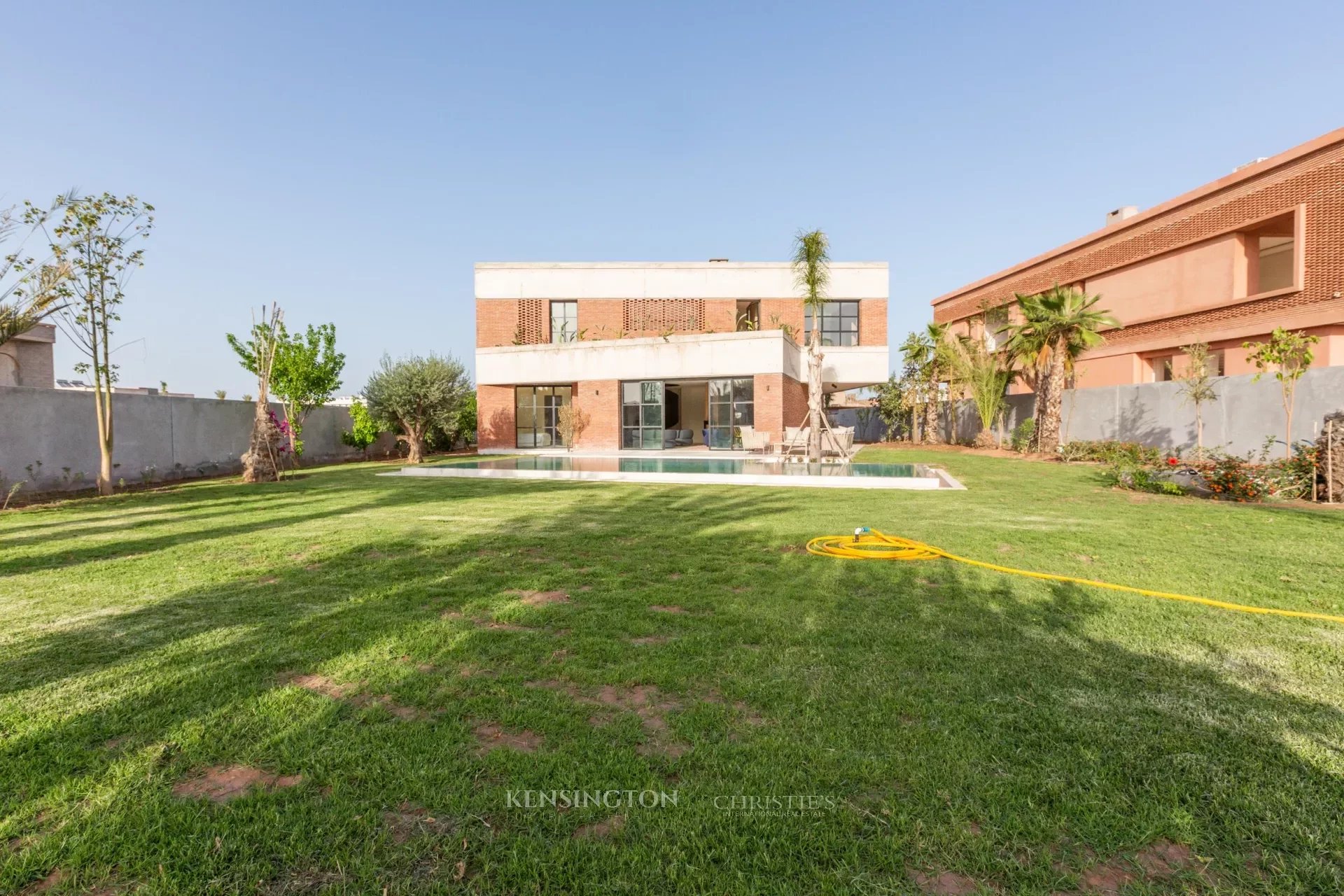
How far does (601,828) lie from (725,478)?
36.8 feet

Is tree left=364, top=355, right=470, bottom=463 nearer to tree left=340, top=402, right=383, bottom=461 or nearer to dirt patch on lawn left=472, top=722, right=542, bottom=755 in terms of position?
tree left=340, top=402, right=383, bottom=461

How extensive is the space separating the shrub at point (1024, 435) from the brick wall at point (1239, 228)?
4706 mm

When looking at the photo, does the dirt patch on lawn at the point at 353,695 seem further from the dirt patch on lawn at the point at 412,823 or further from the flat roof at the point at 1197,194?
the flat roof at the point at 1197,194

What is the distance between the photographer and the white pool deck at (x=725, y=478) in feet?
39.7

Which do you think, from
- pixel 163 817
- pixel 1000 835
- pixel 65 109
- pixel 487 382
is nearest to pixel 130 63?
pixel 65 109

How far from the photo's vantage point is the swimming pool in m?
12.4

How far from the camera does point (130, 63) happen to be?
12414 millimetres

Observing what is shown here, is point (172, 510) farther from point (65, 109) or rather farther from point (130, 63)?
point (130, 63)

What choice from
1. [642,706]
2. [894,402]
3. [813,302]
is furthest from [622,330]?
[642,706]

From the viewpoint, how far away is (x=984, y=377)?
2380cm

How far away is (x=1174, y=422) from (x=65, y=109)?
2701cm

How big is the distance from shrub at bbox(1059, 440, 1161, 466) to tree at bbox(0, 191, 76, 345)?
20.2 m

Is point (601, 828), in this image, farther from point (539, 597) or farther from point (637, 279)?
point (637, 279)

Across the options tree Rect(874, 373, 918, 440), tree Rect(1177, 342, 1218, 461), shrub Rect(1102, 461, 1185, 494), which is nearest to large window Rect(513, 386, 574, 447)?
tree Rect(874, 373, 918, 440)
